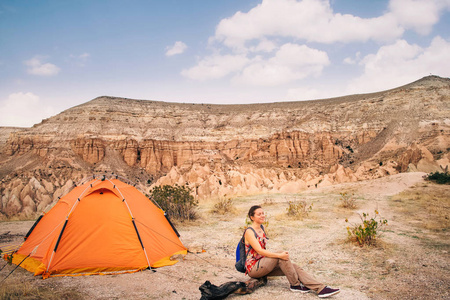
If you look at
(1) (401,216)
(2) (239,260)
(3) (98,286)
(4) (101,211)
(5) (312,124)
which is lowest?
(1) (401,216)

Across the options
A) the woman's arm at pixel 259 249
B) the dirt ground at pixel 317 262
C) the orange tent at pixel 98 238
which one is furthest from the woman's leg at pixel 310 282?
the orange tent at pixel 98 238

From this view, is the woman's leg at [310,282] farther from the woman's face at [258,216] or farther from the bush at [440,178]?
the bush at [440,178]

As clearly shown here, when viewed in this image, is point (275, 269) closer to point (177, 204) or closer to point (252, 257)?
point (252, 257)

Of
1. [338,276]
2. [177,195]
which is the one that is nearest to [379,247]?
[338,276]

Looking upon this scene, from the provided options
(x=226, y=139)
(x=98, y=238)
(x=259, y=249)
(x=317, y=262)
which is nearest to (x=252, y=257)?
(x=259, y=249)

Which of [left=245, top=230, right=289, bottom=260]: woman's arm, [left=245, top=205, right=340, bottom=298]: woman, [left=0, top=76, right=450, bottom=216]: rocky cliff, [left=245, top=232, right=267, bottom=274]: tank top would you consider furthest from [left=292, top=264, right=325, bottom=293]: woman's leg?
[left=0, top=76, right=450, bottom=216]: rocky cliff

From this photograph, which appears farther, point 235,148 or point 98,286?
point 235,148

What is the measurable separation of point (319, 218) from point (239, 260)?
631 cm

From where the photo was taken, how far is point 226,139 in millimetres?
43344

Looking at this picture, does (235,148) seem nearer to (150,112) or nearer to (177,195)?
(150,112)

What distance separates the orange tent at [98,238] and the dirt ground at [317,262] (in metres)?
0.31

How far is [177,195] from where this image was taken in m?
10.7

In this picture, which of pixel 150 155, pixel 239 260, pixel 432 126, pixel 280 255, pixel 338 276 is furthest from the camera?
pixel 150 155

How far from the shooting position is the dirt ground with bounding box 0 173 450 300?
422 cm
